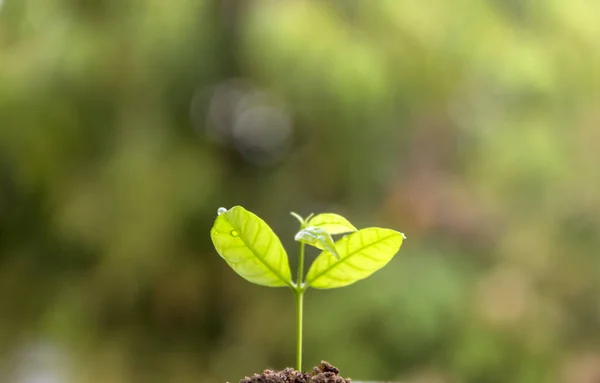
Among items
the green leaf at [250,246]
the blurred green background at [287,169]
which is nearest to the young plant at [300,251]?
the green leaf at [250,246]

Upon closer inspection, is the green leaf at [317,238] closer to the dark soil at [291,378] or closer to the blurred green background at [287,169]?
the dark soil at [291,378]

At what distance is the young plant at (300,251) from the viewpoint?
1.50 ft

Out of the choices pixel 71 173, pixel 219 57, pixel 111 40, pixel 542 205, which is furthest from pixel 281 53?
pixel 542 205

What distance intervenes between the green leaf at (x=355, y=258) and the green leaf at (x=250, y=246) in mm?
32

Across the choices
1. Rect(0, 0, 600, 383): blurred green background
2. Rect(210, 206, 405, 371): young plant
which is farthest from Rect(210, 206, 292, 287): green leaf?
Rect(0, 0, 600, 383): blurred green background

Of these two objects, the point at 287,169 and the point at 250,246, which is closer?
the point at 250,246

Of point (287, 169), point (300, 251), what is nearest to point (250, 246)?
point (300, 251)

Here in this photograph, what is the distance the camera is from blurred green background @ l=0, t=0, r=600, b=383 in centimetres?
105

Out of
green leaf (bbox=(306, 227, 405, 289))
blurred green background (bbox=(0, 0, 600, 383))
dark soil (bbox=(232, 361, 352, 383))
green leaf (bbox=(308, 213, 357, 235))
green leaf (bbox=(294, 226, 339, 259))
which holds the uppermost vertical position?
blurred green background (bbox=(0, 0, 600, 383))

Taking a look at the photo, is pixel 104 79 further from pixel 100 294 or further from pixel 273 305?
pixel 273 305

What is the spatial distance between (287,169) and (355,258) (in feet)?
1.99

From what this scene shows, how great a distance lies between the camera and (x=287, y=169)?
109 cm

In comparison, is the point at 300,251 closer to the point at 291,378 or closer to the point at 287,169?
the point at 291,378

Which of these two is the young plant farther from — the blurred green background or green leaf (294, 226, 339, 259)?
the blurred green background
